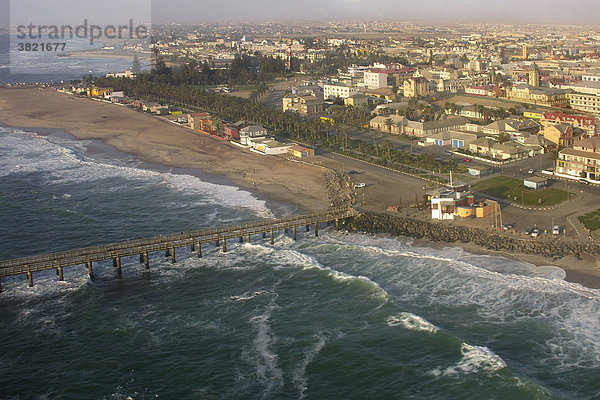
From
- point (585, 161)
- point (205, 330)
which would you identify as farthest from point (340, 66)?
point (205, 330)

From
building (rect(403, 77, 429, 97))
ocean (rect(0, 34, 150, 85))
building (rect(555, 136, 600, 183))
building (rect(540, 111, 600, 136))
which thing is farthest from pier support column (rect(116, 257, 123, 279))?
ocean (rect(0, 34, 150, 85))

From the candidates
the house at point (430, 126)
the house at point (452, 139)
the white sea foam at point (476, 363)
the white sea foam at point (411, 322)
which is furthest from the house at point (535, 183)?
the white sea foam at point (476, 363)

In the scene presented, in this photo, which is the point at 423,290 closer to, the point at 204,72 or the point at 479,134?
the point at 479,134

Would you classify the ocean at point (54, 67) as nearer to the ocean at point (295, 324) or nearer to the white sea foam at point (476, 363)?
the ocean at point (295, 324)

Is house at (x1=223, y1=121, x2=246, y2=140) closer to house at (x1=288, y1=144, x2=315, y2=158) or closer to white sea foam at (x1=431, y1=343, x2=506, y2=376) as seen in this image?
house at (x1=288, y1=144, x2=315, y2=158)

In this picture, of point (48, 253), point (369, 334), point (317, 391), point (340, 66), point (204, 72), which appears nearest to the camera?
point (317, 391)

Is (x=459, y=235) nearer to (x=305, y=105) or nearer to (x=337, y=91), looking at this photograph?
(x=305, y=105)

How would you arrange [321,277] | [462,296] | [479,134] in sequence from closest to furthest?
1. [462,296]
2. [321,277]
3. [479,134]
